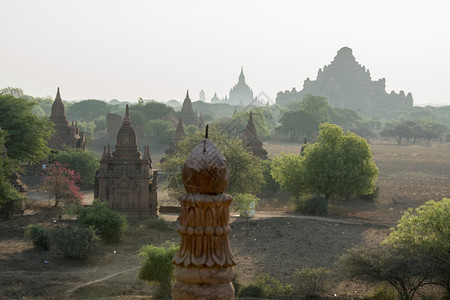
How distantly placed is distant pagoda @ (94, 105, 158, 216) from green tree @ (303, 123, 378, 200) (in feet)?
30.5

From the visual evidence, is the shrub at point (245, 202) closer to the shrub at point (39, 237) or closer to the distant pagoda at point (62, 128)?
the shrub at point (39, 237)

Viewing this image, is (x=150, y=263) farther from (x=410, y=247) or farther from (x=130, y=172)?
(x=130, y=172)

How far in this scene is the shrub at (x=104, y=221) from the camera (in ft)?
62.4

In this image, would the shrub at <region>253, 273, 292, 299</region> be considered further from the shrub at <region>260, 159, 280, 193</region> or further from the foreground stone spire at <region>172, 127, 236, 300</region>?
the shrub at <region>260, 159, 280, 193</region>

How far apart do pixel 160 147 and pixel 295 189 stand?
40788 millimetres

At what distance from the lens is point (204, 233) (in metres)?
4.79

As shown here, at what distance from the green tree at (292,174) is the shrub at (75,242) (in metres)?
13.7

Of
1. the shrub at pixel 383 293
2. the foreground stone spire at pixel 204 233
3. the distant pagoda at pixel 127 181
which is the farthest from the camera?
the distant pagoda at pixel 127 181

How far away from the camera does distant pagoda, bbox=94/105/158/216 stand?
2345 centimetres

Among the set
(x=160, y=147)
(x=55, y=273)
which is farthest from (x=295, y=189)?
(x=160, y=147)

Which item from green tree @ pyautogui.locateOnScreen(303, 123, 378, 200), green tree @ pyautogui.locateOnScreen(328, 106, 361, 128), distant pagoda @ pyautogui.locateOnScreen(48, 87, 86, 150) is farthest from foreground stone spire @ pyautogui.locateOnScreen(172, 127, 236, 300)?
green tree @ pyautogui.locateOnScreen(328, 106, 361, 128)

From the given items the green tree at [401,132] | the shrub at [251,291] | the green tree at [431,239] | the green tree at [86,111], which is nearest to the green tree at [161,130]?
the green tree at [86,111]

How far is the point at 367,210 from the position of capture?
28531 mm

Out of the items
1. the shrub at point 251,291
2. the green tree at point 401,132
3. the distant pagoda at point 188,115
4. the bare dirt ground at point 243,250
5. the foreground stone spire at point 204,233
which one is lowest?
the bare dirt ground at point 243,250
